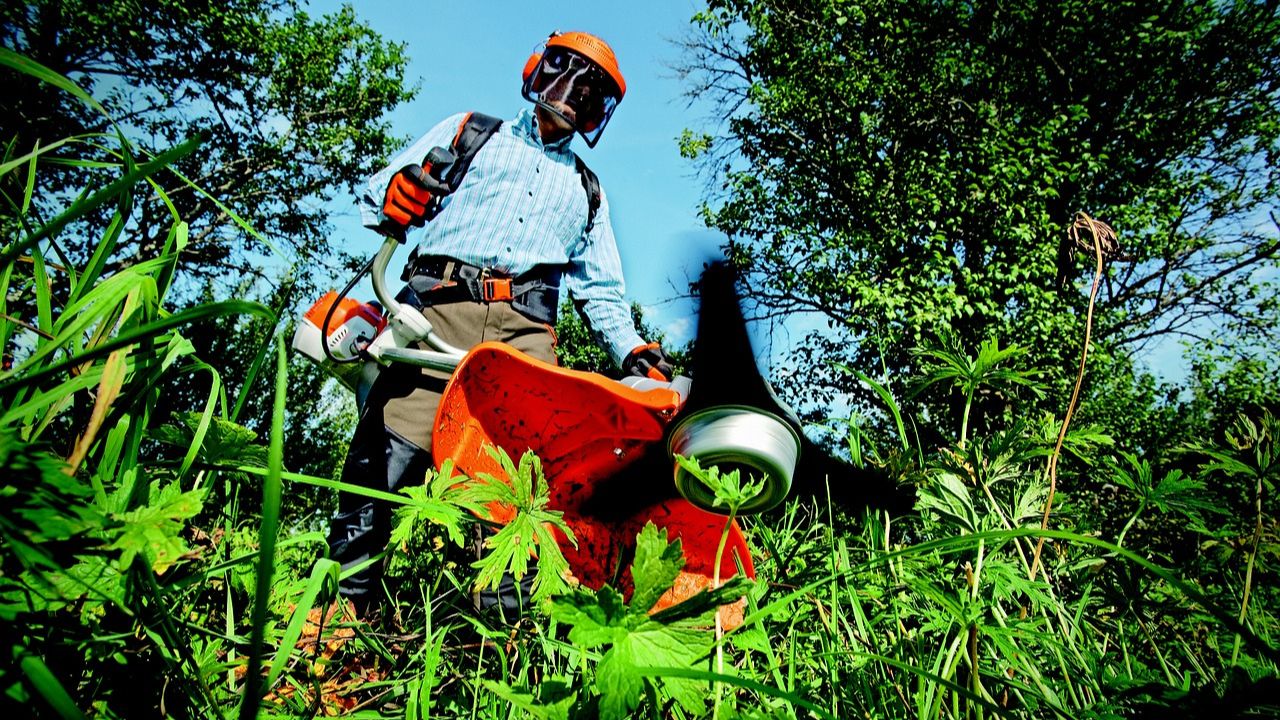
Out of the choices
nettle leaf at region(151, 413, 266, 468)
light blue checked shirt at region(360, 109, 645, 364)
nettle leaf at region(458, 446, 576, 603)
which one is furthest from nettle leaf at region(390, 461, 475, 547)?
light blue checked shirt at region(360, 109, 645, 364)

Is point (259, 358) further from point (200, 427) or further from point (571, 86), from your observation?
point (571, 86)

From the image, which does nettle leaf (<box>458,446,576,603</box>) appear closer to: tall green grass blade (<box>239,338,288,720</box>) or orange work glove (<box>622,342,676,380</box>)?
tall green grass blade (<box>239,338,288,720</box>)

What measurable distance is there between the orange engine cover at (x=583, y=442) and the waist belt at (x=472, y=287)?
1.04 metres

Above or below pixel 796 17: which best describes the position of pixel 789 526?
below

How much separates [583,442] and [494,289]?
1.16 metres

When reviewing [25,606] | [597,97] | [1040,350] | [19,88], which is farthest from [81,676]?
[19,88]

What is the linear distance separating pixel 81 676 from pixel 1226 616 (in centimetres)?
113

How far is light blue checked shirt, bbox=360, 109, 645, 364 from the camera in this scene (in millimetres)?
2482

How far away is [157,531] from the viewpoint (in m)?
0.48

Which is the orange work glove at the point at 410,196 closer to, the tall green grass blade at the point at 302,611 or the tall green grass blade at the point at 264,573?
the tall green grass blade at the point at 302,611

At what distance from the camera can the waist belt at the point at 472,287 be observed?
2.38 metres

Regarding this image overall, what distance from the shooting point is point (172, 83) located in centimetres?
1168

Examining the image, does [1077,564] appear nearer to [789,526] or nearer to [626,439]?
[789,526]

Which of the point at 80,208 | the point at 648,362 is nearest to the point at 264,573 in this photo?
the point at 80,208
